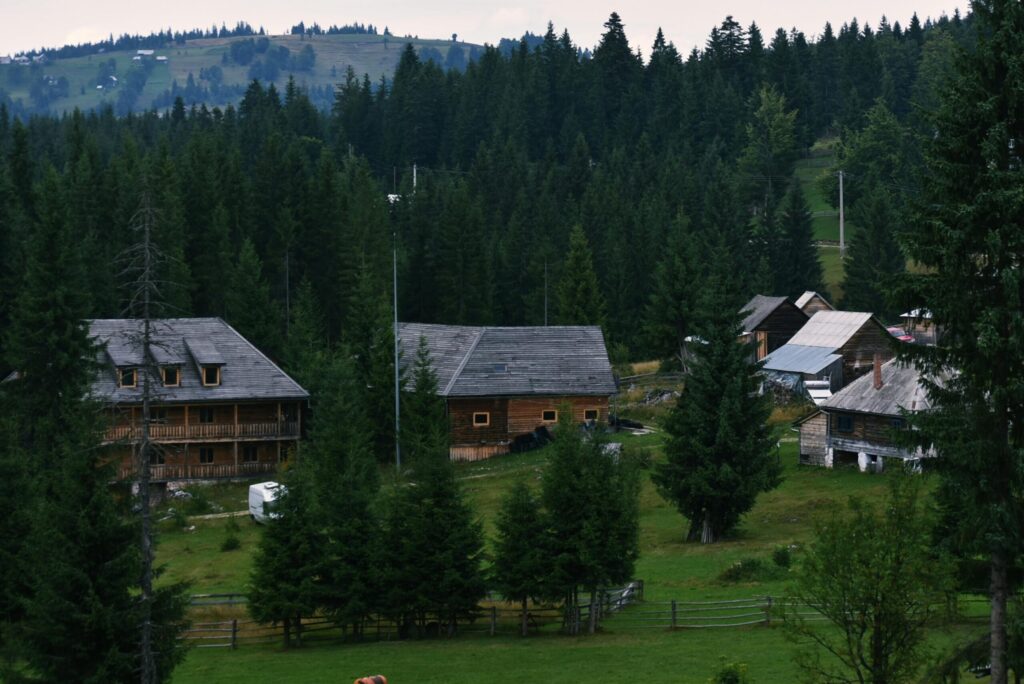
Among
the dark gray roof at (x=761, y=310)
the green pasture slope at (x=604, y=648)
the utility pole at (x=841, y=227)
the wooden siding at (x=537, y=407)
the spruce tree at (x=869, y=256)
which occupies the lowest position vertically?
the green pasture slope at (x=604, y=648)

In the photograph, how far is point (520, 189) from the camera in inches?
5153

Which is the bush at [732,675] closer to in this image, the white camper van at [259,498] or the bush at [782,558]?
the bush at [782,558]

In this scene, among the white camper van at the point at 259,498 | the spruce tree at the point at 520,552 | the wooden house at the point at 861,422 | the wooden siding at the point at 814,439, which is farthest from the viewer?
the wooden siding at the point at 814,439

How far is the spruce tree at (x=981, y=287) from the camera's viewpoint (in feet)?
83.4

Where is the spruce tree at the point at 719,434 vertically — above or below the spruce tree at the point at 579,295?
below

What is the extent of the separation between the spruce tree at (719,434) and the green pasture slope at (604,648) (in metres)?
1.72

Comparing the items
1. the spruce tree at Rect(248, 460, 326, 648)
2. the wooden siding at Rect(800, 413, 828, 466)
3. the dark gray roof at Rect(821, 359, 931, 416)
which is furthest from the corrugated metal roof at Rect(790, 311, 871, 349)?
the spruce tree at Rect(248, 460, 326, 648)

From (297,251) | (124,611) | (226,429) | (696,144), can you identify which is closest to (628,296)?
(297,251)

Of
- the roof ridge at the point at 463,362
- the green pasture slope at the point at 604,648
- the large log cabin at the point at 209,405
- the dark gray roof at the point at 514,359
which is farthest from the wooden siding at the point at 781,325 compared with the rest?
the green pasture slope at the point at 604,648

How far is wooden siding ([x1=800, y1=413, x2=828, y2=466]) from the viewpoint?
212 feet

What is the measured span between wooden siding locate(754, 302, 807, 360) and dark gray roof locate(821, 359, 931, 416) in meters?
25.2

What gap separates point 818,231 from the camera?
477ft

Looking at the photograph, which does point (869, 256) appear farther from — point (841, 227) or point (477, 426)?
point (477, 426)

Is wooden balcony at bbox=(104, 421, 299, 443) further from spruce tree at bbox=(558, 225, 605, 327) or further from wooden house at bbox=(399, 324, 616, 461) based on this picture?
spruce tree at bbox=(558, 225, 605, 327)
